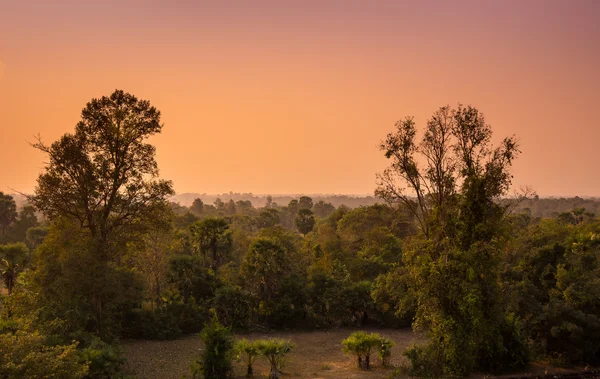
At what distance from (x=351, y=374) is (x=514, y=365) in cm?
715

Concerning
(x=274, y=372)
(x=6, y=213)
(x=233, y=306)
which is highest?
(x=6, y=213)

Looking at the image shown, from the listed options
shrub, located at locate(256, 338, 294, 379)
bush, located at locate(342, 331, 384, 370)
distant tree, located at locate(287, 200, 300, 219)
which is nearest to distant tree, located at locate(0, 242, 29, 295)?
shrub, located at locate(256, 338, 294, 379)

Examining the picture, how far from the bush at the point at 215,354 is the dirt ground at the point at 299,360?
1385 millimetres

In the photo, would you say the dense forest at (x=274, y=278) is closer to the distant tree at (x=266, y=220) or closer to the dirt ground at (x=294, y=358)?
the dirt ground at (x=294, y=358)

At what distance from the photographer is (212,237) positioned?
94.7ft

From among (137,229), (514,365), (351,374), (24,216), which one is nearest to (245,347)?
(351,374)

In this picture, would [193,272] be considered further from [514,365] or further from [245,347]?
[514,365]

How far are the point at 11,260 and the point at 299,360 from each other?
25406 mm

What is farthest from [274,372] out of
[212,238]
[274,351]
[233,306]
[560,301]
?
[212,238]

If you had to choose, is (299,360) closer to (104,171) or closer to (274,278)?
(274,278)

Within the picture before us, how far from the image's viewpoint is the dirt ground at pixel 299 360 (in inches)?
685

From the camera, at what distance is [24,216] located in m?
56.7

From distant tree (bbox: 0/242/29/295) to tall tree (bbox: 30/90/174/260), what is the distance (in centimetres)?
1370

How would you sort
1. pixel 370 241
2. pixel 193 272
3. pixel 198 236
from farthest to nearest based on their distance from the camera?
1. pixel 370 241
2. pixel 198 236
3. pixel 193 272
